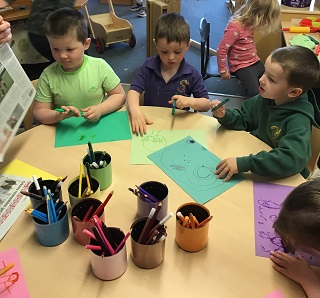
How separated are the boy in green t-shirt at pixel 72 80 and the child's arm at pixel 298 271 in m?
0.82

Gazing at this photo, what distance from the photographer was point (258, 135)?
141 cm

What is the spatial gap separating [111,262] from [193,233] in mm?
200

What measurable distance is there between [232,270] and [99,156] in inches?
19.6

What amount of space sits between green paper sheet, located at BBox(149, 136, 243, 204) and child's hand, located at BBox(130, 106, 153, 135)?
14cm

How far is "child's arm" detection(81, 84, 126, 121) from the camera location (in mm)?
1322

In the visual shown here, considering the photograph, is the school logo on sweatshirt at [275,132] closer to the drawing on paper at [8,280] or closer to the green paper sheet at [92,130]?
the green paper sheet at [92,130]

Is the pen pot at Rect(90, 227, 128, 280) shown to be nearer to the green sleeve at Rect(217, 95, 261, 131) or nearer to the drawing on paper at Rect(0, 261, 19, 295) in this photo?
the drawing on paper at Rect(0, 261, 19, 295)

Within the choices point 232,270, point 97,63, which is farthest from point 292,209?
point 97,63

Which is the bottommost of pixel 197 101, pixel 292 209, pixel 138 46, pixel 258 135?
pixel 138 46

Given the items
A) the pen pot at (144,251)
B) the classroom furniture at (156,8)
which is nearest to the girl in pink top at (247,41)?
the classroom furniture at (156,8)

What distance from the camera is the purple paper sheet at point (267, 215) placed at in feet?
2.87

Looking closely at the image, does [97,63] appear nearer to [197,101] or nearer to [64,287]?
[197,101]

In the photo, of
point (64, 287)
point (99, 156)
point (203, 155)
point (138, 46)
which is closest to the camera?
point (64, 287)

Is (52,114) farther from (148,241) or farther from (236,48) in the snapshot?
(236,48)
